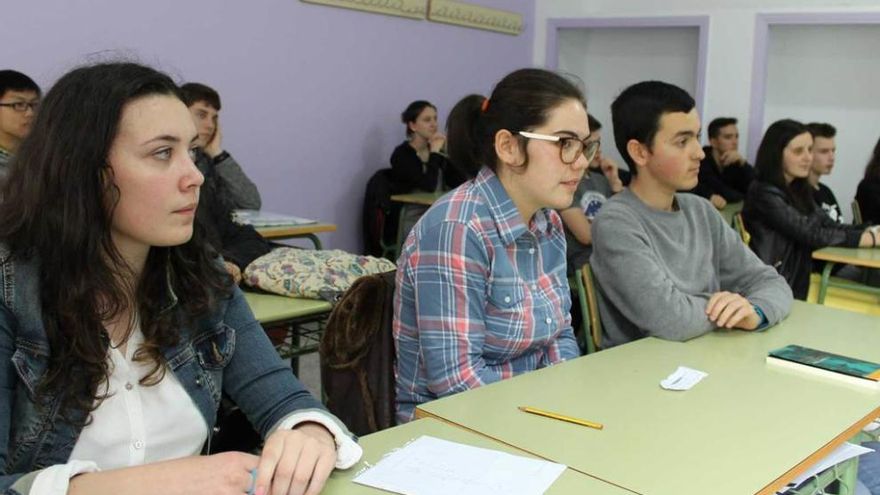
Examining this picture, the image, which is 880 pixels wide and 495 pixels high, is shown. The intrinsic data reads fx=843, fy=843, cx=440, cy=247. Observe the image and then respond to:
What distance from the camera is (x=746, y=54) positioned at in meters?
6.03

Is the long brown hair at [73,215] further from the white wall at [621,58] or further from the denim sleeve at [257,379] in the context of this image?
the white wall at [621,58]

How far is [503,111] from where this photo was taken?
76.4 inches

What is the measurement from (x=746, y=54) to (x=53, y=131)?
18.7 ft

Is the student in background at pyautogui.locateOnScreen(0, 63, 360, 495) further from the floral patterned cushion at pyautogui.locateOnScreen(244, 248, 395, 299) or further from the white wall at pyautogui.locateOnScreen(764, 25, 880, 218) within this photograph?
the white wall at pyautogui.locateOnScreen(764, 25, 880, 218)

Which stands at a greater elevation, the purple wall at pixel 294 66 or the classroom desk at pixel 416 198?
the purple wall at pixel 294 66

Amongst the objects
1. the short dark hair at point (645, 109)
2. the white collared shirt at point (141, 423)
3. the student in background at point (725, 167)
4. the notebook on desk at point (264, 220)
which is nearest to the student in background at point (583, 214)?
the short dark hair at point (645, 109)

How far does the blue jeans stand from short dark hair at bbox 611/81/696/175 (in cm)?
94

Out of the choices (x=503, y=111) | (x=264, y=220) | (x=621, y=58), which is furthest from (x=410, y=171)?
(x=503, y=111)

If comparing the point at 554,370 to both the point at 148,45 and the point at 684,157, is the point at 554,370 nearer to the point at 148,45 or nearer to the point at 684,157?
the point at 684,157

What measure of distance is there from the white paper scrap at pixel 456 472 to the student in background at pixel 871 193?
14.7 ft

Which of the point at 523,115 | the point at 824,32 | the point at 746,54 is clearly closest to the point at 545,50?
the point at 746,54

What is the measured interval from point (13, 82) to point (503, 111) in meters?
2.50

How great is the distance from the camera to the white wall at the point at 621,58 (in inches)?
258

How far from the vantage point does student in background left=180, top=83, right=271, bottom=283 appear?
1.82 m
